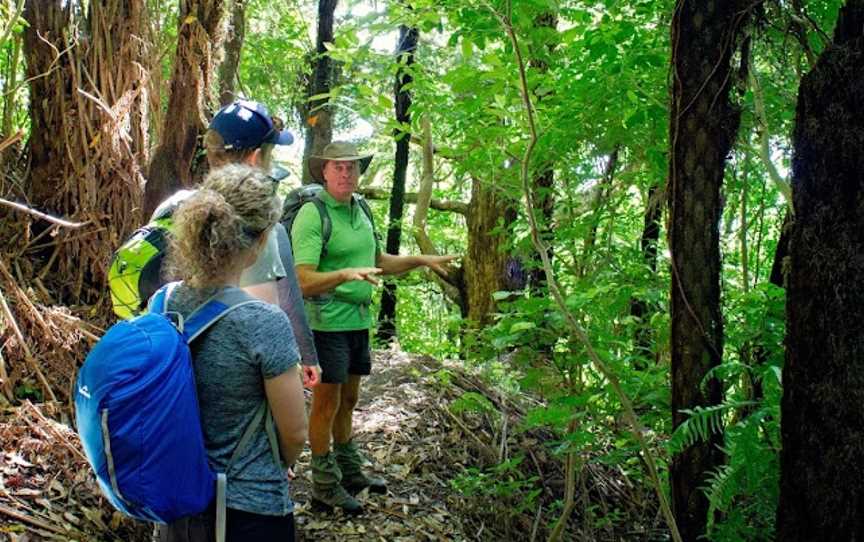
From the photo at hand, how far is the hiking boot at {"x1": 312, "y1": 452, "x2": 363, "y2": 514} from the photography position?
15.2ft

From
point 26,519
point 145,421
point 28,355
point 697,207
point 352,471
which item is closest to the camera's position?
point 145,421

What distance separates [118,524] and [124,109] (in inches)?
112

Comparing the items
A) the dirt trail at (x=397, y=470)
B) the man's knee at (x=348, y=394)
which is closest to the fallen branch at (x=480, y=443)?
the dirt trail at (x=397, y=470)

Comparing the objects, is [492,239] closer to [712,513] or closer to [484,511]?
[484,511]

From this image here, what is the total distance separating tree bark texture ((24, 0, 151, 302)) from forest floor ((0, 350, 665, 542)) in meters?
1.35

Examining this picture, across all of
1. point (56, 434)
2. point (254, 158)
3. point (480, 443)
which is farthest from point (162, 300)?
point (480, 443)

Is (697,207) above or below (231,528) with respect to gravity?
above

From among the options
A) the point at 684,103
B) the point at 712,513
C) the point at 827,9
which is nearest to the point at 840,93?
the point at 684,103

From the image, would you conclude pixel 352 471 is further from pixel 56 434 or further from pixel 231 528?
pixel 231 528

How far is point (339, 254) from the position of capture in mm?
4406

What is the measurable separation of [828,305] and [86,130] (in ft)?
15.8

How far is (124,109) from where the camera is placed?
5430 mm

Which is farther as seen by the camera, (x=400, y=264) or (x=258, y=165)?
(x=400, y=264)

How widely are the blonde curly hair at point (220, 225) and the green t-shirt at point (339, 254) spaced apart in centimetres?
198
